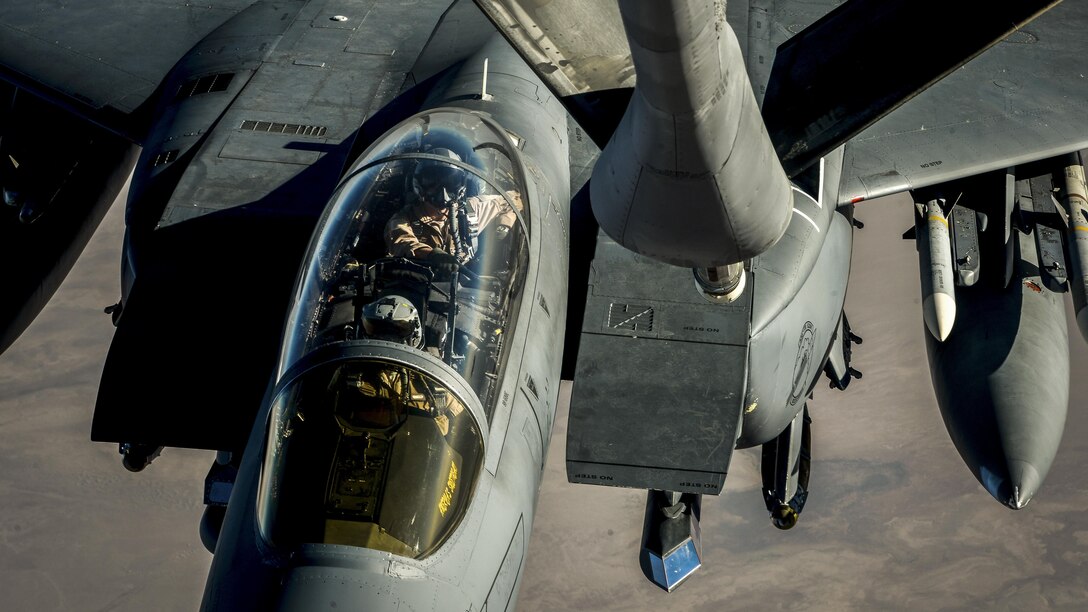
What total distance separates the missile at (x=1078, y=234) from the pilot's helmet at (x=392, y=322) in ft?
22.6

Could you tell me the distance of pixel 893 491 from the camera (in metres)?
18.4

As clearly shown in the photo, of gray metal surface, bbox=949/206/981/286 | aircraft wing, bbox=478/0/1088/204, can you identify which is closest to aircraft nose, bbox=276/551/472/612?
aircraft wing, bbox=478/0/1088/204

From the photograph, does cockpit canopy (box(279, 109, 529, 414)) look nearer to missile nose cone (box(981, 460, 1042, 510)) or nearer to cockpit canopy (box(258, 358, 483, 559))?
cockpit canopy (box(258, 358, 483, 559))

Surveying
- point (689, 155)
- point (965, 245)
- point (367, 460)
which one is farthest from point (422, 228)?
point (965, 245)

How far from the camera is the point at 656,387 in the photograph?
306 inches

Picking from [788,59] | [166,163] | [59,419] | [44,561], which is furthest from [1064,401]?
[59,419]

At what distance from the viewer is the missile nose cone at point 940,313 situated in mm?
10023

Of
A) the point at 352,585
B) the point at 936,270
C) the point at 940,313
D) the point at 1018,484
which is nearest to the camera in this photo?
the point at 352,585

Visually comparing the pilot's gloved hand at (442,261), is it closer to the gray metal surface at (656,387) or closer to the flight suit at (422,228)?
the flight suit at (422,228)

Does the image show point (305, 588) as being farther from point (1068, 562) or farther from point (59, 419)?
point (59, 419)

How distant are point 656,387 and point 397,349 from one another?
8.51 feet

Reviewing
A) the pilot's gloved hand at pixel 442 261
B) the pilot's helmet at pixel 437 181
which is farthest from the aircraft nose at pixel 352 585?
the pilot's helmet at pixel 437 181

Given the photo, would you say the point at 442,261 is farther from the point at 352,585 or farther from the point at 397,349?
the point at 352,585

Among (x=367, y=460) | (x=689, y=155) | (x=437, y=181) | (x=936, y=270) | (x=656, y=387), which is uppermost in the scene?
(x=689, y=155)
